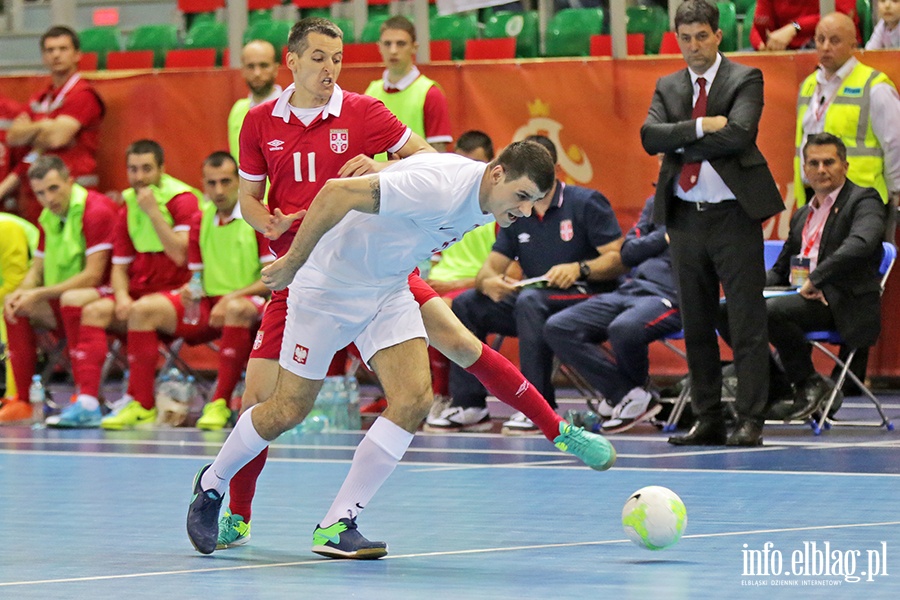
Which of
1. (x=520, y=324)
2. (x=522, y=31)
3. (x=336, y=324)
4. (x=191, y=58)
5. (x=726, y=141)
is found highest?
(x=522, y=31)

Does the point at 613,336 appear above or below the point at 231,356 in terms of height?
above

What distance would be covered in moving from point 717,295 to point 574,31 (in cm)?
389

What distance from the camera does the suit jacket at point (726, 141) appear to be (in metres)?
8.63

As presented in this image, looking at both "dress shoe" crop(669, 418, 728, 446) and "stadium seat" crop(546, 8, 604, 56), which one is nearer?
"dress shoe" crop(669, 418, 728, 446)

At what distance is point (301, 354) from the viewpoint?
5.73 meters

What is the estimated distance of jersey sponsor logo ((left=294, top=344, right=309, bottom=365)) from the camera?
18.8 feet

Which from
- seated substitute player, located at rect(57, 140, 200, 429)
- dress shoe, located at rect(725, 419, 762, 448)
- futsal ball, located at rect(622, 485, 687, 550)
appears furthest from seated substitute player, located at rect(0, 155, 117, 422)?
futsal ball, located at rect(622, 485, 687, 550)

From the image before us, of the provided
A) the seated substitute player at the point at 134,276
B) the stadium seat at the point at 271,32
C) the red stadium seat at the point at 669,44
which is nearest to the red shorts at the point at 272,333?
the seated substitute player at the point at 134,276

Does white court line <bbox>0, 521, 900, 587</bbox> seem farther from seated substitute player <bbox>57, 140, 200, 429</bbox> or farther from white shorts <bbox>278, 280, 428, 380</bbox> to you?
seated substitute player <bbox>57, 140, 200, 429</bbox>

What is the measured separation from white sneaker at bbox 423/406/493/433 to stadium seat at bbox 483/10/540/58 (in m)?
3.59

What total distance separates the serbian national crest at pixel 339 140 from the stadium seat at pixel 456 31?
632 centimetres

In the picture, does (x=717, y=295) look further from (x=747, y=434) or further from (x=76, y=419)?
(x=76, y=419)

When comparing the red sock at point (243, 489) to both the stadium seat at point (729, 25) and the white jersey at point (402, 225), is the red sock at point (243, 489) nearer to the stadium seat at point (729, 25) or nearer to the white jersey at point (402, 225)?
the white jersey at point (402, 225)

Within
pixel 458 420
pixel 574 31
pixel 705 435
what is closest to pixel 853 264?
pixel 705 435
